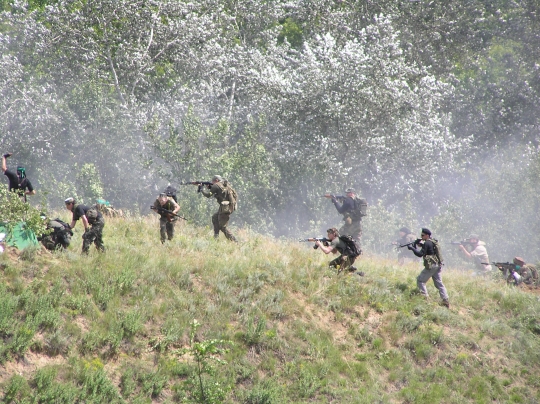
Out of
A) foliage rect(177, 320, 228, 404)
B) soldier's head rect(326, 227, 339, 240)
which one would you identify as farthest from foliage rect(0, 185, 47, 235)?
soldier's head rect(326, 227, 339, 240)

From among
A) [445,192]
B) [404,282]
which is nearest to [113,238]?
[404,282]

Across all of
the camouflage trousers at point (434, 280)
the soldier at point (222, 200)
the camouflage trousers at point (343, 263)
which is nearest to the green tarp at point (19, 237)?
the soldier at point (222, 200)

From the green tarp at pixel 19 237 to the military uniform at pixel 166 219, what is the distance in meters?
2.94

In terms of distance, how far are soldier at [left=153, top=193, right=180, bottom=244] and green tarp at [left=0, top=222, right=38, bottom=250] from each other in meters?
2.92

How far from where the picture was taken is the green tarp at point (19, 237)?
1123 centimetres

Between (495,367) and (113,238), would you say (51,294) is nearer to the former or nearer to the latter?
(113,238)

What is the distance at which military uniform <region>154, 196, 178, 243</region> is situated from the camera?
13.6 metres

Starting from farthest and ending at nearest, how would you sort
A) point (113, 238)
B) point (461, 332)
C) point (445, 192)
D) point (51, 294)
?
point (445, 192) < point (113, 238) < point (461, 332) < point (51, 294)

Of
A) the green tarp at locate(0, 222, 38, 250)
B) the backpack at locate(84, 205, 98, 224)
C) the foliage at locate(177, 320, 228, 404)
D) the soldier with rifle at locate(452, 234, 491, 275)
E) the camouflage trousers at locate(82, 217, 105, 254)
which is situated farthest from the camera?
the soldier with rifle at locate(452, 234, 491, 275)

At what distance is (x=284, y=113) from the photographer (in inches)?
1019

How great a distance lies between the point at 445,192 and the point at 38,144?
20.0 metres

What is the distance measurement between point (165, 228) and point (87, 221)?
8.38 feet

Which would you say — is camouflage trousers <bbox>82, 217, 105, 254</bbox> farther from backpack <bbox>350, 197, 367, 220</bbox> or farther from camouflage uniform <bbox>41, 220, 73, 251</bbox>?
backpack <bbox>350, 197, 367, 220</bbox>

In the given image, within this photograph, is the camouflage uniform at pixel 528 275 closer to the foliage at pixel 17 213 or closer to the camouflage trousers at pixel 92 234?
the camouflage trousers at pixel 92 234
